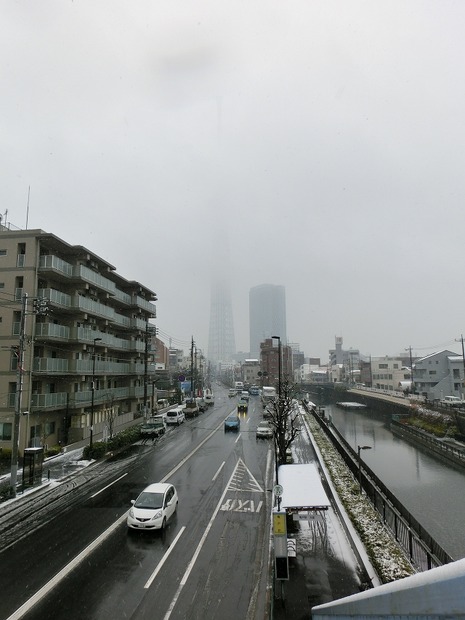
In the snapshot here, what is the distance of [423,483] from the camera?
3403 cm

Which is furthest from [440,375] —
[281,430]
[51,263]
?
[51,263]

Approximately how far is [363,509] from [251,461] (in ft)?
36.8

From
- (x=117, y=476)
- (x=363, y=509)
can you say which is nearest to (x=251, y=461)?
(x=117, y=476)

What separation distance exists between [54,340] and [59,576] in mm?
22549

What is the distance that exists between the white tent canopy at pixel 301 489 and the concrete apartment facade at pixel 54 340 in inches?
592

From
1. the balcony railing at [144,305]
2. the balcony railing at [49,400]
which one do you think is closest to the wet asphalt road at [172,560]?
the balcony railing at [49,400]

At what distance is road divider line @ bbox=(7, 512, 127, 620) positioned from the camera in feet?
33.7

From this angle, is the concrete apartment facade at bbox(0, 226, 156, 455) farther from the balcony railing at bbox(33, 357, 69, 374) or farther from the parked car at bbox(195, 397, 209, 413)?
the parked car at bbox(195, 397, 209, 413)

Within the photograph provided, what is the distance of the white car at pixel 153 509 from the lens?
1510cm

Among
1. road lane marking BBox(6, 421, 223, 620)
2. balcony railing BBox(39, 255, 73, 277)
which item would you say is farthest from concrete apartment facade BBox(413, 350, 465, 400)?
road lane marking BBox(6, 421, 223, 620)

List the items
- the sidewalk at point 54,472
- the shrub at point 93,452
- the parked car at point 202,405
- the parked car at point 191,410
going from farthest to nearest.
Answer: the parked car at point 202,405, the parked car at point 191,410, the shrub at point 93,452, the sidewalk at point 54,472

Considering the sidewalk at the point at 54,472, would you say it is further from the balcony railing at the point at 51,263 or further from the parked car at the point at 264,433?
the parked car at the point at 264,433

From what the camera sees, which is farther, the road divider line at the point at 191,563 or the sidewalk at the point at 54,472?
the sidewalk at the point at 54,472

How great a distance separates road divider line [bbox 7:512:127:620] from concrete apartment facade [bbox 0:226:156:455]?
35.7 ft
